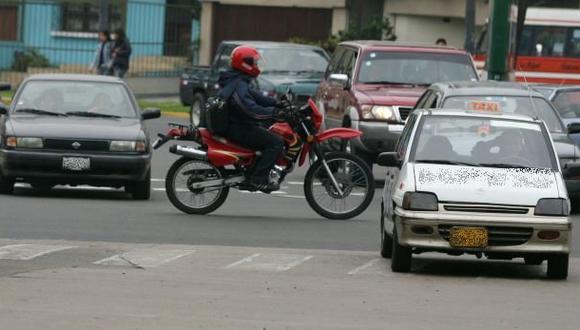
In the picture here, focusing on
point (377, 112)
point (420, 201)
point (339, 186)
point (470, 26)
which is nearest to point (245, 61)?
point (339, 186)

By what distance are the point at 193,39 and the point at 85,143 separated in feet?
99.3

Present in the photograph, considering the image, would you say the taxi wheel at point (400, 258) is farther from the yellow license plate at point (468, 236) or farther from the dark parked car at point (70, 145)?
the dark parked car at point (70, 145)

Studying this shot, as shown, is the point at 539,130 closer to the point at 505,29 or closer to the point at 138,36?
the point at 505,29

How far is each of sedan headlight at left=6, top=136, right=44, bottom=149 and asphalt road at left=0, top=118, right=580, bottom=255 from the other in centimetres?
67

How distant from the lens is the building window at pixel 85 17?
4959 centimetres

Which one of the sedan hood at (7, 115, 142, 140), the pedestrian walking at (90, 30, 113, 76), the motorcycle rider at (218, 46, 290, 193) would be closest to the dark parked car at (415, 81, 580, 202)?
the motorcycle rider at (218, 46, 290, 193)

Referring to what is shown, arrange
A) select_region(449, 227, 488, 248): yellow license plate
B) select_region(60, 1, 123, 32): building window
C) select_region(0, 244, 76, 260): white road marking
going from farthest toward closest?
1. select_region(60, 1, 123, 32): building window
2. select_region(0, 244, 76, 260): white road marking
3. select_region(449, 227, 488, 248): yellow license plate

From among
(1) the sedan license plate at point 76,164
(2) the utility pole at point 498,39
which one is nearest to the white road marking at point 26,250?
(1) the sedan license plate at point 76,164

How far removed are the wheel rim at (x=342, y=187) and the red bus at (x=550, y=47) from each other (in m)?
23.5

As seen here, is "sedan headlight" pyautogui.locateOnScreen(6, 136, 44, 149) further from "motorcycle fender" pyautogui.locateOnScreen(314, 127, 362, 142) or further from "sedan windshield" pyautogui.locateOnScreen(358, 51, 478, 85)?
"sedan windshield" pyautogui.locateOnScreen(358, 51, 478, 85)

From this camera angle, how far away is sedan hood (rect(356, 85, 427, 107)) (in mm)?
22578

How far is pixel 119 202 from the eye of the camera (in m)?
19.8

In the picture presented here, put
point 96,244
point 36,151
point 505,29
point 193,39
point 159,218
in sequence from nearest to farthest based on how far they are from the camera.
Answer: point 96,244 < point 159,218 < point 36,151 < point 505,29 < point 193,39

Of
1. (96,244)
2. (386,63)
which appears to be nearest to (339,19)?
(386,63)
